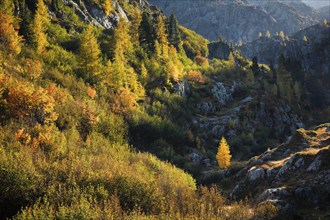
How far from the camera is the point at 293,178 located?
35.2 m

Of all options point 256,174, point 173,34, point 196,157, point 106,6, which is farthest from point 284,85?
point 256,174

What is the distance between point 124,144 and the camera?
49.0m

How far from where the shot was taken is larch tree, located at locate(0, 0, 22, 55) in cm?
5285

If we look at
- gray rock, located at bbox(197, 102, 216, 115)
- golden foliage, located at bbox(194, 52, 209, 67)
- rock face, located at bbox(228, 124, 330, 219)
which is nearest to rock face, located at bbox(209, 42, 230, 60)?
golden foliage, located at bbox(194, 52, 209, 67)

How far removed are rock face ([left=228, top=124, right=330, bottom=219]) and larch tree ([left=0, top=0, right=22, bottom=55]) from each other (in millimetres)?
44244

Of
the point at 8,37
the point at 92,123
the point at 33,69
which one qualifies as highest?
the point at 33,69

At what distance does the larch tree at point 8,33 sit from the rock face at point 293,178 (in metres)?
→ 44.2

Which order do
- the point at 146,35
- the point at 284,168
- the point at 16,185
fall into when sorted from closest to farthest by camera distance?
the point at 16,185
the point at 284,168
the point at 146,35

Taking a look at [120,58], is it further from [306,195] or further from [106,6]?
[306,195]

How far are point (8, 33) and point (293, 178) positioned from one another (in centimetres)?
5266

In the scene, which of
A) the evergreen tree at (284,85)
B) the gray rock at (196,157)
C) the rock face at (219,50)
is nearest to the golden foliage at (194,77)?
the evergreen tree at (284,85)

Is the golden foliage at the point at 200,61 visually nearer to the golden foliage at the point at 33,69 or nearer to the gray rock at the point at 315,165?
the golden foliage at the point at 33,69

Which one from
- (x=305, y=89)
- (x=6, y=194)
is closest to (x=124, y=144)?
(x=6, y=194)

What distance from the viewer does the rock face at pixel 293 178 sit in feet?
95.9
